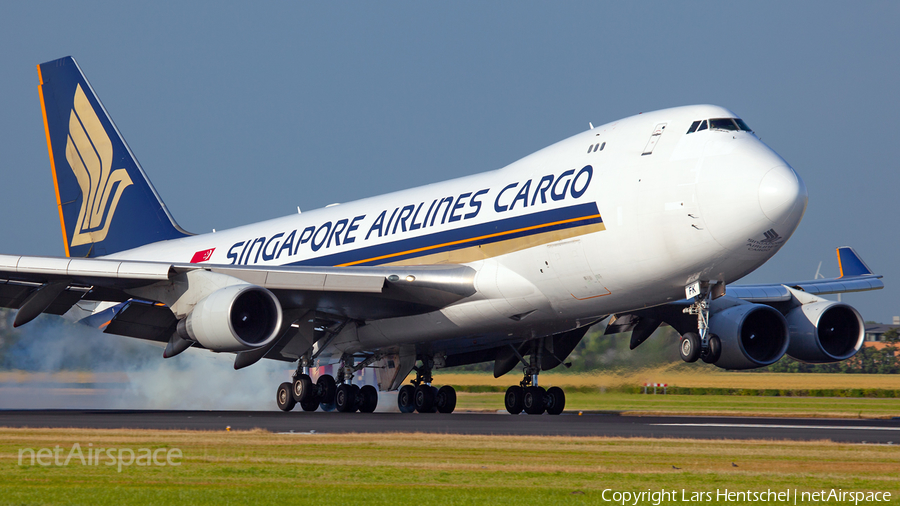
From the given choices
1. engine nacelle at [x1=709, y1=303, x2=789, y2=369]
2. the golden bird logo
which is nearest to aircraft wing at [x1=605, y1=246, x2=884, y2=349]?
engine nacelle at [x1=709, y1=303, x2=789, y2=369]

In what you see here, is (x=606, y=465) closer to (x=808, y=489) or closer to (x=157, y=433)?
(x=808, y=489)

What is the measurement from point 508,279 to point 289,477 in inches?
421

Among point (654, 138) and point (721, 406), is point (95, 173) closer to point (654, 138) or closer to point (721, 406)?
point (654, 138)

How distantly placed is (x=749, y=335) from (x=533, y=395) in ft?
18.7

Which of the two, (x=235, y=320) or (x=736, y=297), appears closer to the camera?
(x=235, y=320)

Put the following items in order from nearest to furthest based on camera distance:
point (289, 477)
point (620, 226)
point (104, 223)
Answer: point (289, 477) < point (620, 226) < point (104, 223)

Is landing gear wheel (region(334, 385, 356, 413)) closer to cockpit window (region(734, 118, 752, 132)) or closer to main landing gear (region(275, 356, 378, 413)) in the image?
main landing gear (region(275, 356, 378, 413))

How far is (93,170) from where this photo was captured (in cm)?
3130

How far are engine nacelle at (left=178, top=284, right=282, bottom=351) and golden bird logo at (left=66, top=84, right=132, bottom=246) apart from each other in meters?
12.7

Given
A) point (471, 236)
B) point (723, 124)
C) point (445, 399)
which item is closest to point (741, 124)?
point (723, 124)

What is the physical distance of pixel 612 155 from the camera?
61.8 ft

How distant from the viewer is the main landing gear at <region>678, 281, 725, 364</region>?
17.6m

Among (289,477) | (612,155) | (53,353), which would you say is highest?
(612,155)

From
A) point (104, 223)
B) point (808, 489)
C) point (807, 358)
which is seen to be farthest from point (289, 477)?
point (104, 223)
